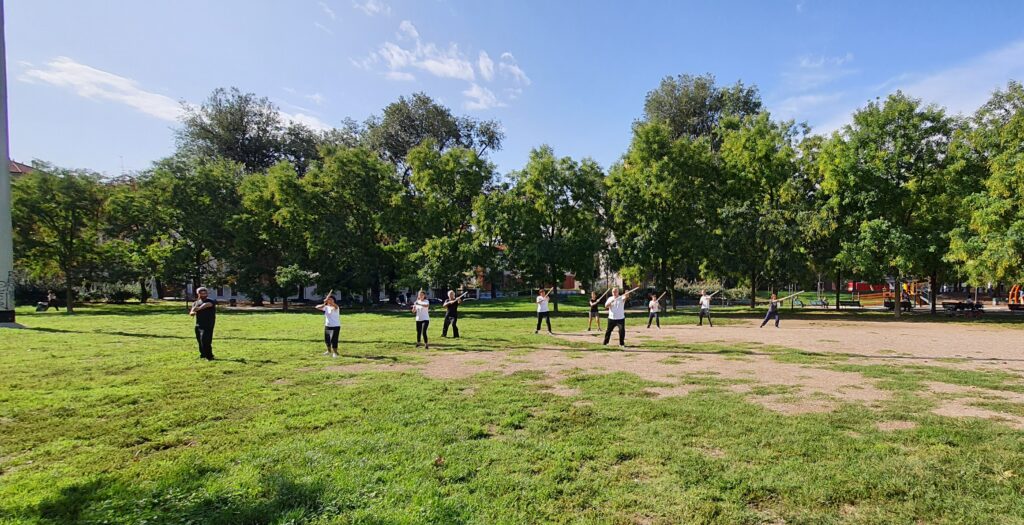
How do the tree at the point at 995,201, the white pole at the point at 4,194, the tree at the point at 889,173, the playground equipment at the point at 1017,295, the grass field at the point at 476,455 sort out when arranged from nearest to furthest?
the grass field at the point at 476,455 < the white pole at the point at 4,194 < the tree at the point at 995,201 < the tree at the point at 889,173 < the playground equipment at the point at 1017,295

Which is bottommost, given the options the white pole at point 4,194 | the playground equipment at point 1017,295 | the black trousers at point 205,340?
the black trousers at point 205,340

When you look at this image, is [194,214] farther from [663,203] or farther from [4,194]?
[663,203]

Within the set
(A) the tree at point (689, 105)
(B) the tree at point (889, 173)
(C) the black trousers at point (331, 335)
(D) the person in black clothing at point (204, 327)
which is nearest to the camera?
(D) the person in black clothing at point (204, 327)

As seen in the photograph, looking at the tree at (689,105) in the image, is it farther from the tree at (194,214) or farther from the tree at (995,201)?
the tree at (194,214)

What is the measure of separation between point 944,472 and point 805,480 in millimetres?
1447

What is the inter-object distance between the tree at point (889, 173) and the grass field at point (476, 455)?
21.9 m

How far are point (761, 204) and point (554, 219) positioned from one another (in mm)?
13506

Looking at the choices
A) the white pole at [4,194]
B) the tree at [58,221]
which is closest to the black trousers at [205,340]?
the white pole at [4,194]

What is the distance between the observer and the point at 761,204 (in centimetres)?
3139

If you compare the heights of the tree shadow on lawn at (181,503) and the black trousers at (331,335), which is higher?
the black trousers at (331,335)

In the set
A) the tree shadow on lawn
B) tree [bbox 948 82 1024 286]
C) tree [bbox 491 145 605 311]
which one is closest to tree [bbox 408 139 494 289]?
tree [bbox 491 145 605 311]

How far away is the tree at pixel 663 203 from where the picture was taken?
3164cm

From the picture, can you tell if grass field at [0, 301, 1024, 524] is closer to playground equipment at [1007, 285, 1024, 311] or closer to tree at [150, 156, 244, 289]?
tree at [150, 156, 244, 289]

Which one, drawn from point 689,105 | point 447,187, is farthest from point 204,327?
point 689,105
